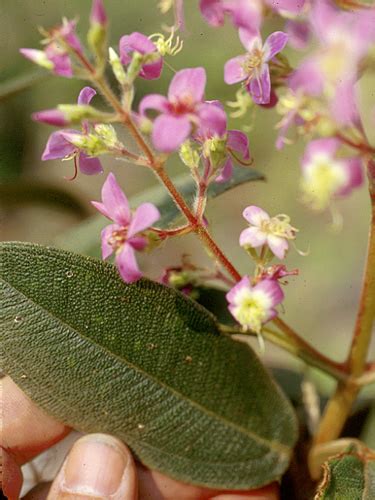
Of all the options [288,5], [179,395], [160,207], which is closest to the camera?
[288,5]

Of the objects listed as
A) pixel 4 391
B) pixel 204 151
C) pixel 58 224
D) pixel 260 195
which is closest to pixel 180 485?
pixel 4 391

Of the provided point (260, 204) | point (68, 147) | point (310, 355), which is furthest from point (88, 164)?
point (260, 204)

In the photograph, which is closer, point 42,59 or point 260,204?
point 42,59

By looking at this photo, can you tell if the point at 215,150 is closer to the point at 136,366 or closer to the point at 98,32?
the point at 98,32

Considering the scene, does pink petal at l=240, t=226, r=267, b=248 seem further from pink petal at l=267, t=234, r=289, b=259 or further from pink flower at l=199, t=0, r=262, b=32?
pink flower at l=199, t=0, r=262, b=32

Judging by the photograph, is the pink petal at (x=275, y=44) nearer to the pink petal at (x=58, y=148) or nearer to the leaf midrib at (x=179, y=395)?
the pink petal at (x=58, y=148)

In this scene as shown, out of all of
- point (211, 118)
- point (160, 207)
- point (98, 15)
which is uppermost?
point (98, 15)

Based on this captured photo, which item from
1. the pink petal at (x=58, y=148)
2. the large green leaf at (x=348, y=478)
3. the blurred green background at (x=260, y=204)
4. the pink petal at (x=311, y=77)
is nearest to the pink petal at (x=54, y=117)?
the pink petal at (x=58, y=148)

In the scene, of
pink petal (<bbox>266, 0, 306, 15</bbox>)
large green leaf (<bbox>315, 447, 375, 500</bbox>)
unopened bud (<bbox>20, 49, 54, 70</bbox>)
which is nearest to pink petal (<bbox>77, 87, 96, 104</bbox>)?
unopened bud (<bbox>20, 49, 54, 70</bbox>)
